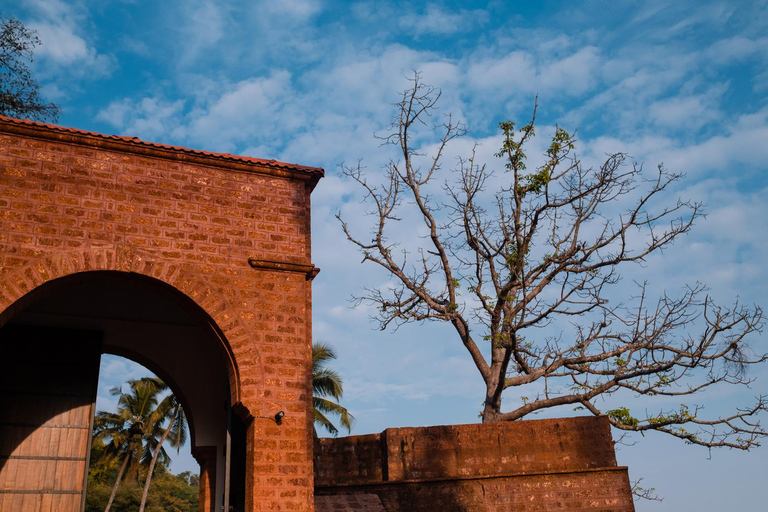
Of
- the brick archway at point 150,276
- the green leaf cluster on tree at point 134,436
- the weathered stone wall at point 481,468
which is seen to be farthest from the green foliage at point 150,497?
the brick archway at point 150,276

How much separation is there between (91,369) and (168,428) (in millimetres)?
14851

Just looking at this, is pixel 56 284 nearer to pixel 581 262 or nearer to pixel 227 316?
pixel 227 316

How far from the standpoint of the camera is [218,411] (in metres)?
8.65

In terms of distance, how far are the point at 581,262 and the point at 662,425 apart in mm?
3127

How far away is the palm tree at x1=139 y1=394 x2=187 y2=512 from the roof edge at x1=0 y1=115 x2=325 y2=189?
16175 mm

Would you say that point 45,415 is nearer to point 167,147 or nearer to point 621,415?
point 167,147

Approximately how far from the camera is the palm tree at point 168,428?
22141 mm

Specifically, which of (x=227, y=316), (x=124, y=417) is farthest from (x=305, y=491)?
(x=124, y=417)

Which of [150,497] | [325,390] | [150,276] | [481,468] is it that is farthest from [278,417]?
[150,497]

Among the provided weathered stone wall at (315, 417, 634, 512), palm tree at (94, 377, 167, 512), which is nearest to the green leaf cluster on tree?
palm tree at (94, 377, 167, 512)

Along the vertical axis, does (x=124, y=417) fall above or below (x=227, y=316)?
above

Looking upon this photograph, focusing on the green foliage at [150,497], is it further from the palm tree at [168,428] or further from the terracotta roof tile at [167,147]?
the terracotta roof tile at [167,147]

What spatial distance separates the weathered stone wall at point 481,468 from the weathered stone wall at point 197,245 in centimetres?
325

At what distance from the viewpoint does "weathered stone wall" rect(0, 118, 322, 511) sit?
6.29 m
